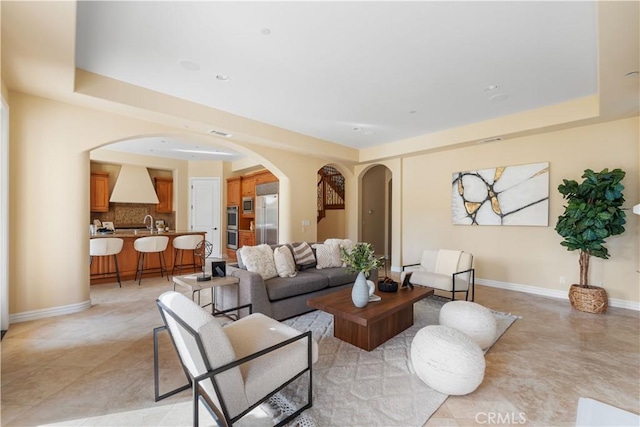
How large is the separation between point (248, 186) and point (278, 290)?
5328 millimetres

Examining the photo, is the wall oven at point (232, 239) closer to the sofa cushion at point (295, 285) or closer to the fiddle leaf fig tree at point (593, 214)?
the sofa cushion at point (295, 285)

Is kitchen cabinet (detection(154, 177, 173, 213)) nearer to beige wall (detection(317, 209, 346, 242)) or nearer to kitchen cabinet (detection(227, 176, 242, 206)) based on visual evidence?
kitchen cabinet (detection(227, 176, 242, 206))

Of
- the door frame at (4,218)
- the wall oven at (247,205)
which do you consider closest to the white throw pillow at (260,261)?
the door frame at (4,218)

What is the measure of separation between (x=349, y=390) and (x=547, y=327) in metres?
2.74

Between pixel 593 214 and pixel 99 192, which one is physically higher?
pixel 99 192

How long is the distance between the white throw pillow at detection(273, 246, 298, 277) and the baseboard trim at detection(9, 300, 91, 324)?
267 cm

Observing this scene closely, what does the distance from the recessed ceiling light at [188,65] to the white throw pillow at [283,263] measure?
240cm

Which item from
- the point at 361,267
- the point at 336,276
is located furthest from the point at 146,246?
the point at 361,267

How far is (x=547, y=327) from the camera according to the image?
3.30 metres

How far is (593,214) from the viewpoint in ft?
11.9

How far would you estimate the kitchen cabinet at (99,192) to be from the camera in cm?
711

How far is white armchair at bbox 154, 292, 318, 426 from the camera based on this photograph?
1.44 m

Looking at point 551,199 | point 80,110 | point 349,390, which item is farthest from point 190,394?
point 551,199

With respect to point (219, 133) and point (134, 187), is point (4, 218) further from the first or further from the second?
point (134, 187)
